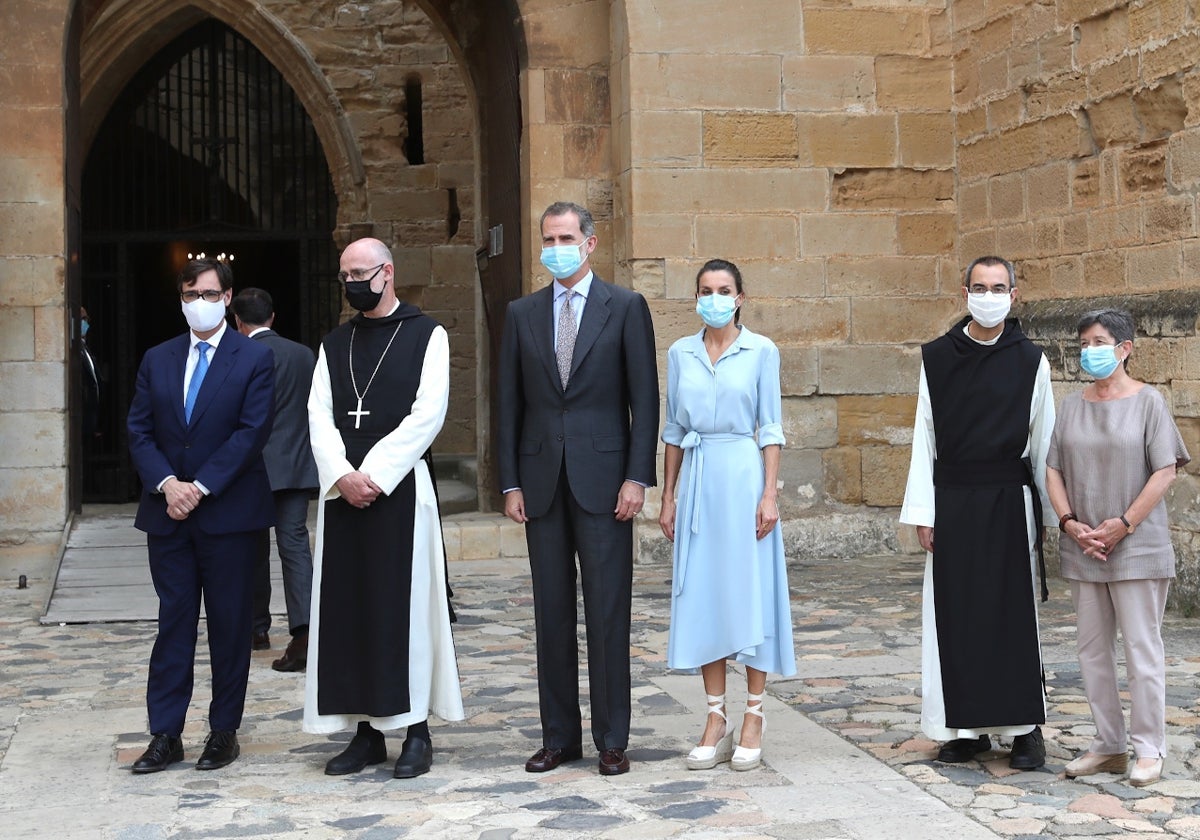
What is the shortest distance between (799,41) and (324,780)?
6.29 metres

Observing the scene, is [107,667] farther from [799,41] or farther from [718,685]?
[799,41]

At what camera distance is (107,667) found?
679cm

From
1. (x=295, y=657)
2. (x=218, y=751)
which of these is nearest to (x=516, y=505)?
(x=218, y=751)

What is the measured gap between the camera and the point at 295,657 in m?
6.69

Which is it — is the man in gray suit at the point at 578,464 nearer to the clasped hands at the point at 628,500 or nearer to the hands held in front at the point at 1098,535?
the clasped hands at the point at 628,500

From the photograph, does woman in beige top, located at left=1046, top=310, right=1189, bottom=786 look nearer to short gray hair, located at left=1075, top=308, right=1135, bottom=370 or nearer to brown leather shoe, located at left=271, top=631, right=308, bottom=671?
short gray hair, located at left=1075, top=308, right=1135, bottom=370

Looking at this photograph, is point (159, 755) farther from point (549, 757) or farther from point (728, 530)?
point (728, 530)

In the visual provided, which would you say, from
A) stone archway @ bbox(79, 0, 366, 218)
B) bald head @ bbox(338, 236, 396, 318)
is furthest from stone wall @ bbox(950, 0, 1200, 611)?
stone archway @ bbox(79, 0, 366, 218)

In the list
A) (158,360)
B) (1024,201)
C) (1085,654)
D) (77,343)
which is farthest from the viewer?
(77,343)

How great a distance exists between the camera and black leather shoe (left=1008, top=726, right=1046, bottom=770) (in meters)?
4.79

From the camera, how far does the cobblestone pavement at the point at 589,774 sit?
14.0 ft

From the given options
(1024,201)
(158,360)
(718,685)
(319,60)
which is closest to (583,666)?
(718,685)

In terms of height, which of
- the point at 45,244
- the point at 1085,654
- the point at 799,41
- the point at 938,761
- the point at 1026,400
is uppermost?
the point at 799,41

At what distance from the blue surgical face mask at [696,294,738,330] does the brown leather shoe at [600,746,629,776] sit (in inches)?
50.3
